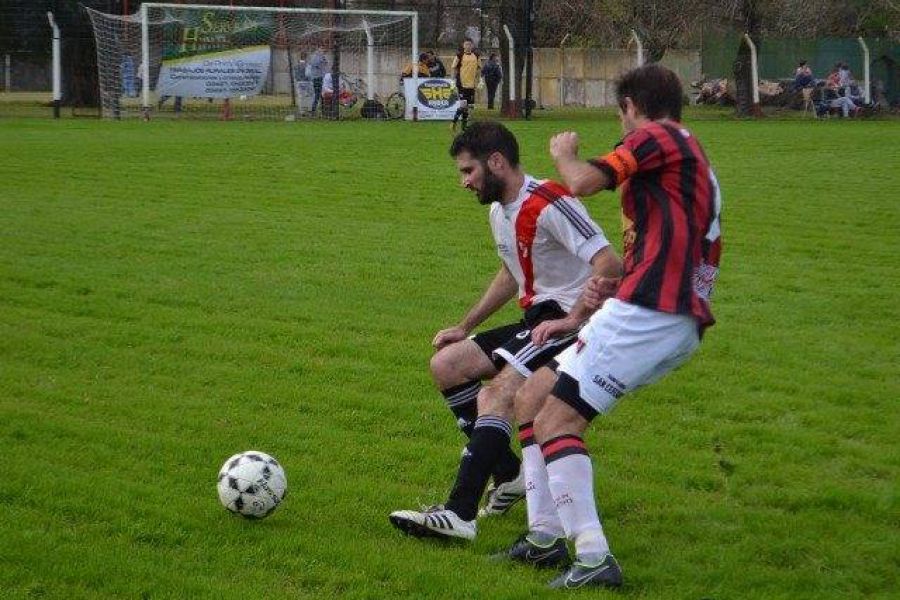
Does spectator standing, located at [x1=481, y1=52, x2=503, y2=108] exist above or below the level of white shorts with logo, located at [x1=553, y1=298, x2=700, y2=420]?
above

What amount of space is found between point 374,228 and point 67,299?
4702 millimetres

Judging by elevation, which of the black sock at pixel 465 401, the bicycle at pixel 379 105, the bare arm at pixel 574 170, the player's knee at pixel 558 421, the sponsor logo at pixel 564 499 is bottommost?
the sponsor logo at pixel 564 499

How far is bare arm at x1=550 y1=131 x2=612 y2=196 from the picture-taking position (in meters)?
4.89

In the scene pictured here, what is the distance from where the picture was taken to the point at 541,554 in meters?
5.55

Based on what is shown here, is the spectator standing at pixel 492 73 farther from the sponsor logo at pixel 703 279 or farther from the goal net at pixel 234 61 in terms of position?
the sponsor logo at pixel 703 279

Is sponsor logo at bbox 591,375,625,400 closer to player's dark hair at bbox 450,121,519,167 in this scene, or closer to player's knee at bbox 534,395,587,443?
player's knee at bbox 534,395,587,443

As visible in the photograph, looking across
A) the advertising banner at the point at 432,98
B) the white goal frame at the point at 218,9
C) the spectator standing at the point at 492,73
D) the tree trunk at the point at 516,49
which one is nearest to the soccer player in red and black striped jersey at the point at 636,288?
the white goal frame at the point at 218,9

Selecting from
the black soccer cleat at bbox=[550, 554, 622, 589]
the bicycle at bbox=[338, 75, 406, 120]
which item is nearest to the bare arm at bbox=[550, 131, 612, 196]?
the black soccer cleat at bbox=[550, 554, 622, 589]

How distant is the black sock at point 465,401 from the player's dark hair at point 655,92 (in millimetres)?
1734

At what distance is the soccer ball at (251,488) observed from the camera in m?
5.84

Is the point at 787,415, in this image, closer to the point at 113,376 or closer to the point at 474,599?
the point at 474,599

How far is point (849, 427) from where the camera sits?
775 centimetres

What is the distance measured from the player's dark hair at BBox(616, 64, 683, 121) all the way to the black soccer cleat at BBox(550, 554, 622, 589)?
1.71 m

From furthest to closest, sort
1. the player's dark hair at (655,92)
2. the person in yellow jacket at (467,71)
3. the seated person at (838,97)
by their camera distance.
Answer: the seated person at (838,97)
the person in yellow jacket at (467,71)
the player's dark hair at (655,92)
